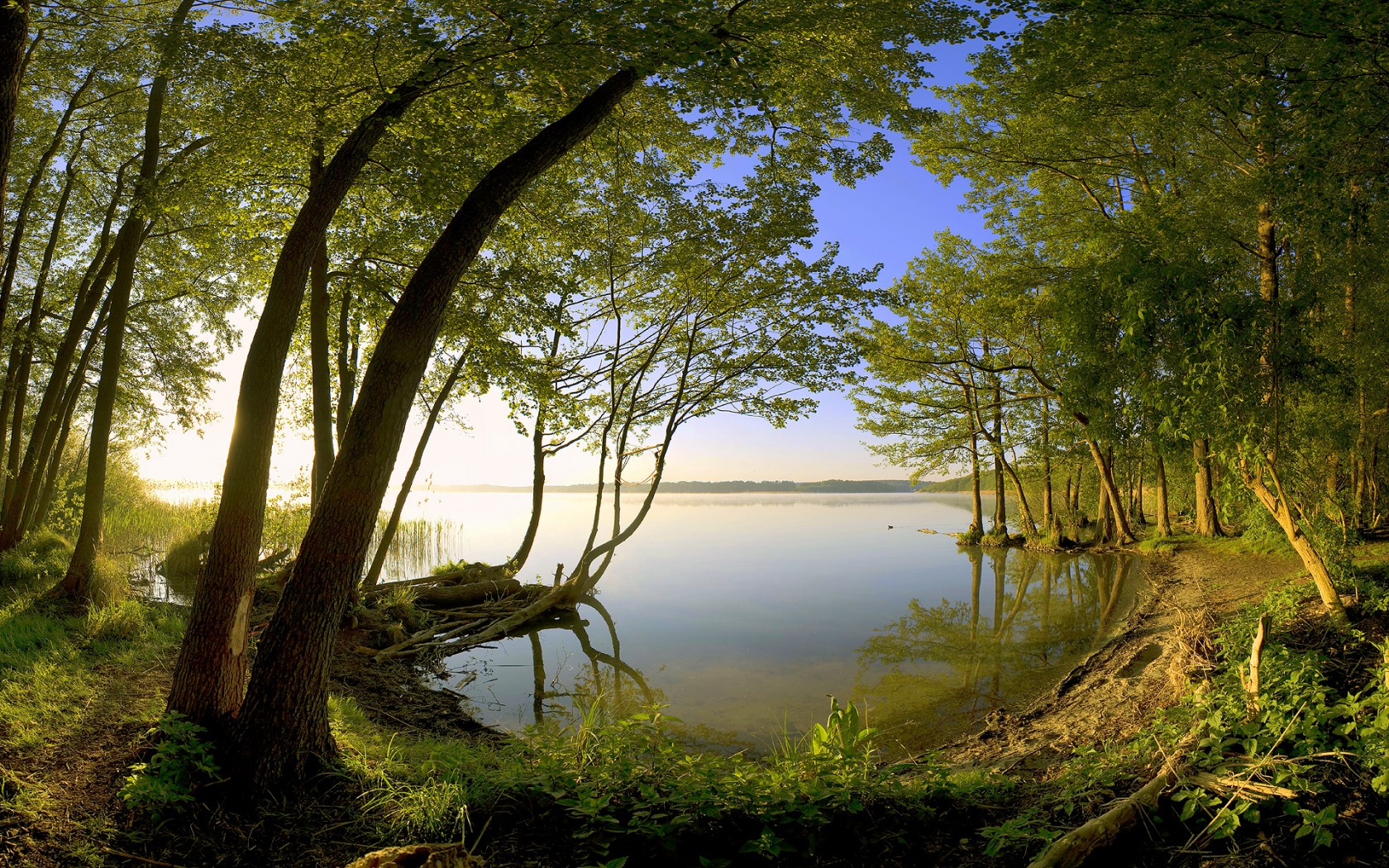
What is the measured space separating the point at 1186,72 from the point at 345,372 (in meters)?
10.6

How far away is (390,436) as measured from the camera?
12.8ft

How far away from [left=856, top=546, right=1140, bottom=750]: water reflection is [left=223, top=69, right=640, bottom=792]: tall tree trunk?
461 cm

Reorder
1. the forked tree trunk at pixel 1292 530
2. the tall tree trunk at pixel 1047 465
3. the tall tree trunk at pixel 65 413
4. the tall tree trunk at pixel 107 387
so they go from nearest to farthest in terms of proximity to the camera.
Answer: the forked tree trunk at pixel 1292 530, the tall tree trunk at pixel 107 387, the tall tree trunk at pixel 65 413, the tall tree trunk at pixel 1047 465

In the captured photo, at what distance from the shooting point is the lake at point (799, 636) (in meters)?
6.98

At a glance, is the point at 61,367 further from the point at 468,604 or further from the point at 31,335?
the point at 468,604

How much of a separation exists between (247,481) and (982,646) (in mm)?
8567

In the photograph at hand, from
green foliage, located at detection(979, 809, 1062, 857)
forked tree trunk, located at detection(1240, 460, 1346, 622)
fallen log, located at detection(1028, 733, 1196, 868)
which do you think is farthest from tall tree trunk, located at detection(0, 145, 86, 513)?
forked tree trunk, located at detection(1240, 460, 1346, 622)

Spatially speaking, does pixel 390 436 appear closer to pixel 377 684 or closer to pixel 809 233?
pixel 377 684

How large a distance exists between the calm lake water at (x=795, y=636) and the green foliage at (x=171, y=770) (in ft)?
10.5

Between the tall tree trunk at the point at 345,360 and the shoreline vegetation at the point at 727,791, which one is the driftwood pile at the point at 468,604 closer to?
the tall tree trunk at the point at 345,360

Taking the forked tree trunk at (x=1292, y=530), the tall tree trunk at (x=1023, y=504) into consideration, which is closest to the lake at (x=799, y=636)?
the tall tree trunk at (x=1023, y=504)

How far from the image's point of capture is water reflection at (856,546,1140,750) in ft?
21.8

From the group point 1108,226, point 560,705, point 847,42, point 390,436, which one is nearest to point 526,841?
point 390,436

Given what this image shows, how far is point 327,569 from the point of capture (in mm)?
3773
